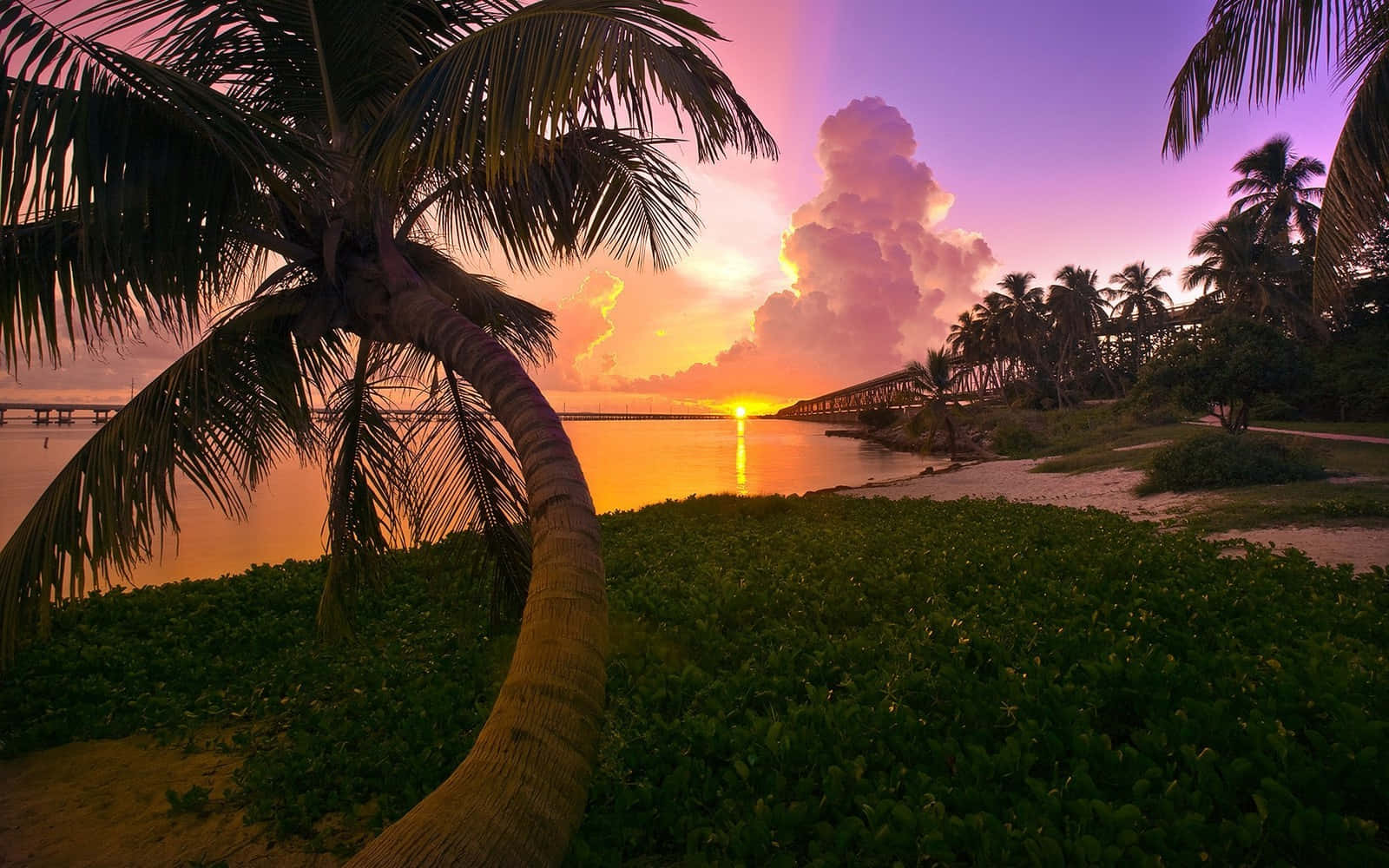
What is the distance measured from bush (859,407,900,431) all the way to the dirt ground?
66.2m

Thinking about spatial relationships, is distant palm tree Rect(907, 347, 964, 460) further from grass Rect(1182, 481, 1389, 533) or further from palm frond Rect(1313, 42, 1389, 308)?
palm frond Rect(1313, 42, 1389, 308)

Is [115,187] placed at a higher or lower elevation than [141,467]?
higher

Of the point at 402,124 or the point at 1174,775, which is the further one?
the point at 402,124

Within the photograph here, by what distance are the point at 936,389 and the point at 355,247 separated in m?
35.5

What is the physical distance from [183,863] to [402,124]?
12.2 ft

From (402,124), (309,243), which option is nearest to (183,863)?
(309,243)

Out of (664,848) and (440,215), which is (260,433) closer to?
(440,215)

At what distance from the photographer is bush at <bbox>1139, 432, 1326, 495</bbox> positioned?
41.7ft

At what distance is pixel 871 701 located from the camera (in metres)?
3.48

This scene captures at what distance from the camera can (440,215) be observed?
4465mm

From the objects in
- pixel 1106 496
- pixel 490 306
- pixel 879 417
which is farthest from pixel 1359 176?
pixel 879 417

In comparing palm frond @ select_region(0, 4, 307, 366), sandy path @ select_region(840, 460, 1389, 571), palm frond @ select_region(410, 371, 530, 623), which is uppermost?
palm frond @ select_region(0, 4, 307, 366)

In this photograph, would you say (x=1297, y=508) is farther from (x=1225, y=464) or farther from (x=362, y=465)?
(x=362, y=465)

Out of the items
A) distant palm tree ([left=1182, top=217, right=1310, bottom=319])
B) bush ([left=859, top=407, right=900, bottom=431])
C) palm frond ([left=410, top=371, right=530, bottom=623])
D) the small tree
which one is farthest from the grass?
bush ([left=859, top=407, right=900, bottom=431])
